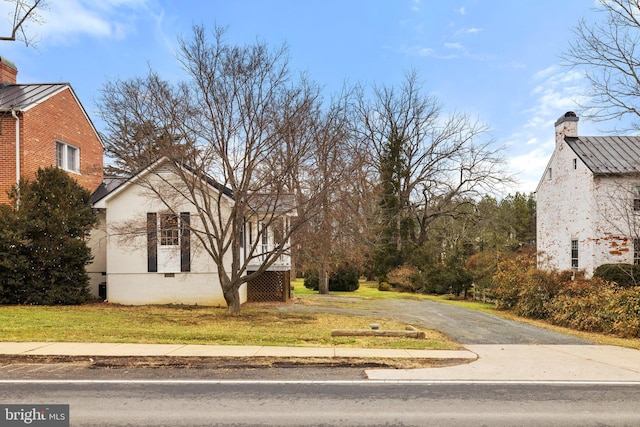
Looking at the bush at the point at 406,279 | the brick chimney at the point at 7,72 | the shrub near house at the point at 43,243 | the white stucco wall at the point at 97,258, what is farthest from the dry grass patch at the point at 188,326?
the bush at the point at 406,279

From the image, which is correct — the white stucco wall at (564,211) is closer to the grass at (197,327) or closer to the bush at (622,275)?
the bush at (622,275)

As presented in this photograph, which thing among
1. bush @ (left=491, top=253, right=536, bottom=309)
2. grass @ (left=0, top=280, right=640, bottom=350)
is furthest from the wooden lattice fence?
bush @ (left=491, top=253, right=536, bottom=309)

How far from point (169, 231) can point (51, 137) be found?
Answer: 7146 mm

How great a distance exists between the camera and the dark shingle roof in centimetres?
2358

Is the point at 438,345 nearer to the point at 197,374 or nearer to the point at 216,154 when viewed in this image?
the point at 197,374

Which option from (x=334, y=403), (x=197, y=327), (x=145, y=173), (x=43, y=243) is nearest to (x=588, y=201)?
(x=197, y=327)

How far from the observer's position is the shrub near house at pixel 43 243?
17016mm

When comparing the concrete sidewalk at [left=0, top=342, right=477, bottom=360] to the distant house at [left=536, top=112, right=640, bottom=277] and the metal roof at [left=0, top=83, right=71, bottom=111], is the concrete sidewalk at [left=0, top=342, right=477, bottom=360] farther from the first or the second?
the distant house at [left=536, top=112, right=640, bottom=277]

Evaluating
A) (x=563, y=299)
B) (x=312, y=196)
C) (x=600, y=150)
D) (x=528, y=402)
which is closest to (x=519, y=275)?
(x=563, y=299)

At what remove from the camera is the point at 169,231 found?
18.8 meters

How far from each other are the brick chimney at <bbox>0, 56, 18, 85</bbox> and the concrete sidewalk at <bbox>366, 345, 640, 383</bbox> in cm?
2246

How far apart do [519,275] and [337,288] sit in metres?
15.0

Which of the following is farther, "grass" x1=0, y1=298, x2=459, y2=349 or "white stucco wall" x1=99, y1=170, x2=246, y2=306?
"white stucco wall" x1=99, y1=170, x2=246, y2=306

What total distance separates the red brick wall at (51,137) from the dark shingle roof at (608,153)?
2253 centimetres
